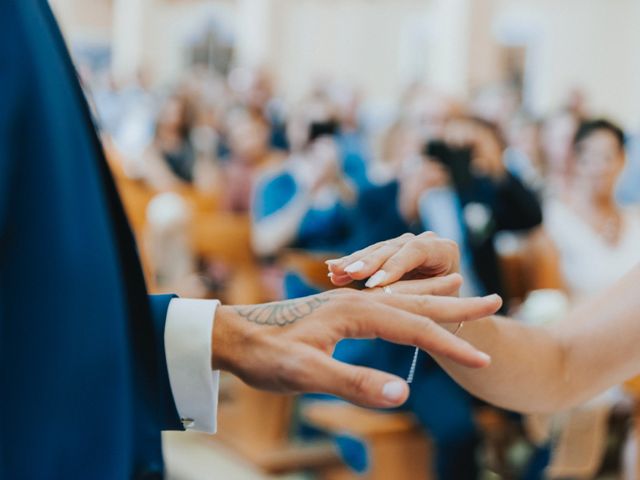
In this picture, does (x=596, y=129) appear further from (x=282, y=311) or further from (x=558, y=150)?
(x=282, y=311)

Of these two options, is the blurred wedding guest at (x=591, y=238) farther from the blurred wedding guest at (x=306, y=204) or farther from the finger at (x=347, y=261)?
the finger at (x=347, y=261)

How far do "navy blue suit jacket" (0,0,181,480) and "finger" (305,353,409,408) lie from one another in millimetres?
175

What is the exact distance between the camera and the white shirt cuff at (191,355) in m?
1.03

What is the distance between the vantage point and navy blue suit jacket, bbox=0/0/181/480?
877 millimetres

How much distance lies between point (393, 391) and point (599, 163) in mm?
2801

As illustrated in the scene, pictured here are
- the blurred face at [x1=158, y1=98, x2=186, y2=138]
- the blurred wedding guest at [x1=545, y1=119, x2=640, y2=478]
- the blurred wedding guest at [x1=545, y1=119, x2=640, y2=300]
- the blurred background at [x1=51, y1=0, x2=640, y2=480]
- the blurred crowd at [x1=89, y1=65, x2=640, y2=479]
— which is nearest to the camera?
the blurred crowd at [x1=89, y1=65, x2=640, y2=479]

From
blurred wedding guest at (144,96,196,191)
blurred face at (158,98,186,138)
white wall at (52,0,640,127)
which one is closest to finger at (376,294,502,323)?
blurred wedding guest at (144,96,196,191)

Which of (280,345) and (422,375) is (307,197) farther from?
(280,345)

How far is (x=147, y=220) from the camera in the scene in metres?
4.18

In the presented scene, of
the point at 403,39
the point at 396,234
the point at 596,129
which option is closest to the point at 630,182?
the point at 596,129

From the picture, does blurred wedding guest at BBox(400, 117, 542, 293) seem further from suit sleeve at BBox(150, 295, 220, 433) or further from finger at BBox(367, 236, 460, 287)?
suit sleeve at BBox(150, 295, 220, 433)

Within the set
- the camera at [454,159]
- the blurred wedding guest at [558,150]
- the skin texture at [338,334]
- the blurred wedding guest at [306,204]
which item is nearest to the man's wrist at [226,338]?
the skin texture at [338,334]

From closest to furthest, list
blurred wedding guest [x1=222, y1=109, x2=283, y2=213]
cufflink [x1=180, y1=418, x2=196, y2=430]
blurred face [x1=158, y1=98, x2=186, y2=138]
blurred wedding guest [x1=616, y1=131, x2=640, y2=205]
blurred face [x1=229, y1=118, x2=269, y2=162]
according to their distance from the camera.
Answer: cufflink [x1=180, y1=418, x2=196, y2=430] < blurred wedding guest [x1=222, y1=109, x2=283, y2=213] < blurred face [x1=229, y1=118, x2=269, y2=162] < blurred wedding guest [x1=616, y1=131, x2=640, y2=205] < blurred face [x1=158, y1=98, x2=186, y2=138]

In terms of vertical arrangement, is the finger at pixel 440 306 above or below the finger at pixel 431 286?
below
